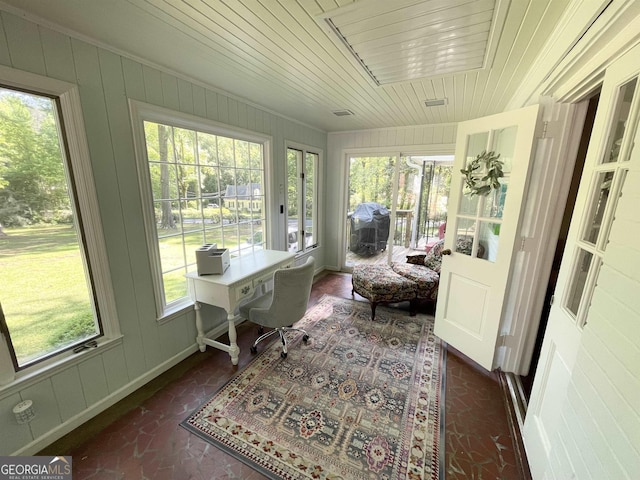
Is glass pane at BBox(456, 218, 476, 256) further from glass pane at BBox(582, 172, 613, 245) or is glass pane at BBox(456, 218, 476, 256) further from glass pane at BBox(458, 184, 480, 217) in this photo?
glass pane at BBox(582, 172, 613, 245)

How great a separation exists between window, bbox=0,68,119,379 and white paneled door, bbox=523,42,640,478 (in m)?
2.51

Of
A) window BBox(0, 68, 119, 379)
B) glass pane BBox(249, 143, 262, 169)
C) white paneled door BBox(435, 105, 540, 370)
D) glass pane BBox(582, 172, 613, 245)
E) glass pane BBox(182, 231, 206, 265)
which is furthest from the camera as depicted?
glass pane BBox(249, 143, 262, 169)

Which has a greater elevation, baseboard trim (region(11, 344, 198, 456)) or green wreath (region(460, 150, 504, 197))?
green wreath (region(460, 150, 504, 197))

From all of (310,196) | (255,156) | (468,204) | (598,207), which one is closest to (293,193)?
(310,196)

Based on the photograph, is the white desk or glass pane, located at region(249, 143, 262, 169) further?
glass pane, located at region(249, 143, 262, 169)

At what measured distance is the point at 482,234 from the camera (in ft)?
6.81

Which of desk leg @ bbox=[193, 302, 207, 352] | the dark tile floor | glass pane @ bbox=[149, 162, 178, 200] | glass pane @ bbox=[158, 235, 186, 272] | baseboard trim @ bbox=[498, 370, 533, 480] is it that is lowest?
the dark tile floor

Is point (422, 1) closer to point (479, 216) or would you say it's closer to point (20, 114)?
point (479, 216)

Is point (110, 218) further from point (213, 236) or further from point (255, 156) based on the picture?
point (255, 156)

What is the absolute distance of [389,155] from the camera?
3.92m

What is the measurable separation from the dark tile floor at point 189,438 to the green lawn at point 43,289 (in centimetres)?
61

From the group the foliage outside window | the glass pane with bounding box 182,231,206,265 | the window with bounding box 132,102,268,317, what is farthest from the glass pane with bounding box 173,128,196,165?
the foliage outside window

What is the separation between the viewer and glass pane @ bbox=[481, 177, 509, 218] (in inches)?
75.2

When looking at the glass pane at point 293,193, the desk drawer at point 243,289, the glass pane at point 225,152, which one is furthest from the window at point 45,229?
the glass pane at point 293,193
